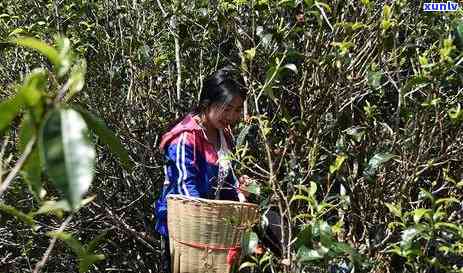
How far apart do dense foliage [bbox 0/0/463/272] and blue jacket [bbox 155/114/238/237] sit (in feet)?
0.60

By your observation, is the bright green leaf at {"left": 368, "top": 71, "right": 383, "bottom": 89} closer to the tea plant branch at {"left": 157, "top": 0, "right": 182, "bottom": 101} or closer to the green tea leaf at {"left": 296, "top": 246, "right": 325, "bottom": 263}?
the green tea leaf at {"left": 296, "top": 246, "right": 325, "bottom": 263}

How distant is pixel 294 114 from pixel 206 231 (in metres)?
0.71

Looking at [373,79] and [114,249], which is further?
[114,249]

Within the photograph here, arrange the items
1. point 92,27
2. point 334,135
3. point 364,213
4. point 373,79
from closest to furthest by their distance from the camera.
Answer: point 373,79, point 364,213, point 334,135, point 92,27

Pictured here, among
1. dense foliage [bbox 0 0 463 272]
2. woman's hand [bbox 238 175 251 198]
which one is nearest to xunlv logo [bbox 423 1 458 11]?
dense foliage [bbox 0 0 463 272]

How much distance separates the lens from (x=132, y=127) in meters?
3.35

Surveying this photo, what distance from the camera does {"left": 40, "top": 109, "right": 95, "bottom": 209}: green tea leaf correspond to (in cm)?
78

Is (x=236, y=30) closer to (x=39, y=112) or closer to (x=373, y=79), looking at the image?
(x=373, y=79)

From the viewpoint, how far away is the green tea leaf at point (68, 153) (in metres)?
0.78

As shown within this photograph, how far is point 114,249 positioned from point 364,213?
1448 millimetres

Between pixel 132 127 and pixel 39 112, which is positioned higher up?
pixel 132 127

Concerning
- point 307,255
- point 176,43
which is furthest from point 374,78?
point 176,43

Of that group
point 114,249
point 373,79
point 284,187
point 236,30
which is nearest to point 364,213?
point 284,187

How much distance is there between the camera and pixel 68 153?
0.80m
